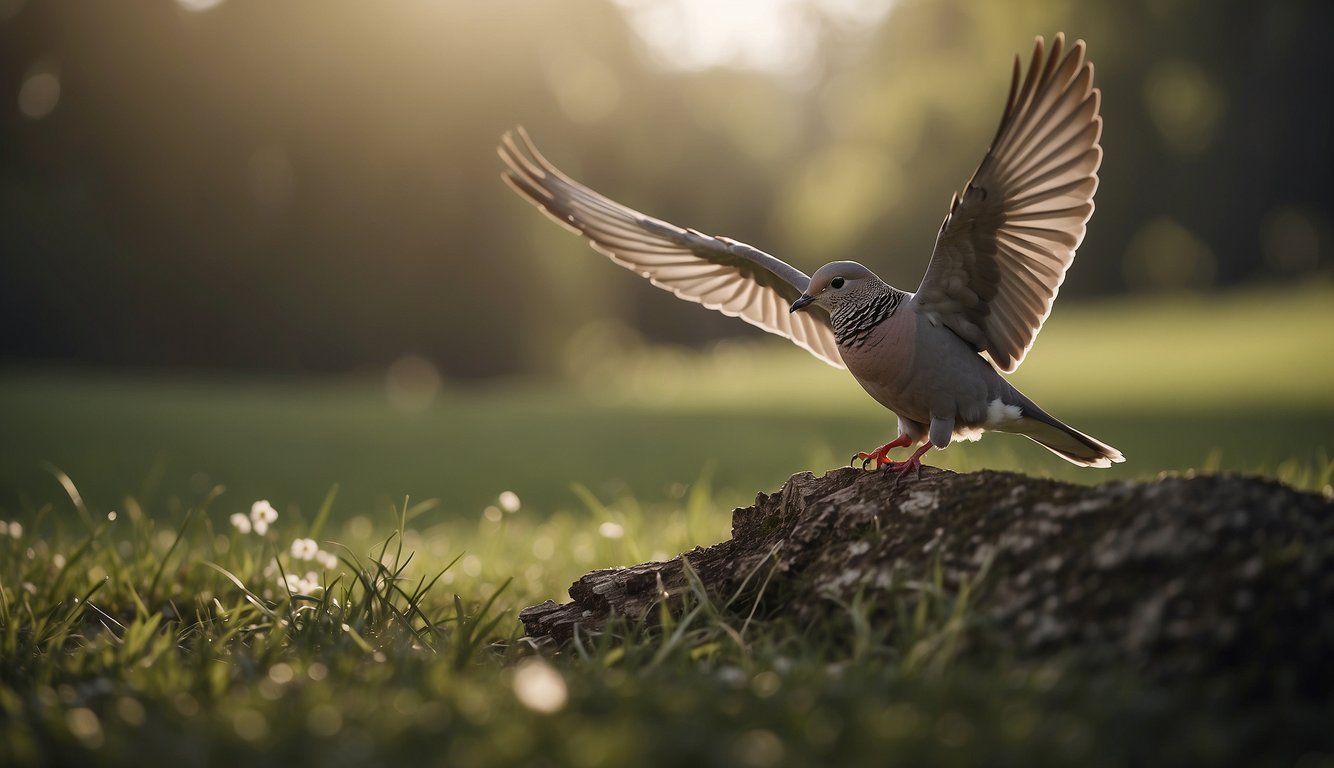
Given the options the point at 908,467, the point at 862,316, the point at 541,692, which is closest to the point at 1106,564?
the point at 908,467

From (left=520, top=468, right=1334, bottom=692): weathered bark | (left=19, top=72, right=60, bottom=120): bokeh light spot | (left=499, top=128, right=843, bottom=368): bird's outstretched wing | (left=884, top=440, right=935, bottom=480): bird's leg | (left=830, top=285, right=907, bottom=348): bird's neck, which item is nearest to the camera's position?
(left=520, top=468, right=1334, bottom=692): weathered bark

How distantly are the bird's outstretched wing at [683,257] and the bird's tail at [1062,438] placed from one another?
87 cm

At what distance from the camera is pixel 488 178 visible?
67.0ft

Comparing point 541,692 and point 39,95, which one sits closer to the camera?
point 541,692

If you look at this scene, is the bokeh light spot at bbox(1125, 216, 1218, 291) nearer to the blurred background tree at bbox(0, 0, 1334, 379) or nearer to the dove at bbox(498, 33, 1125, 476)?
the blurred background tree at bbox(0, 0, 1334, 379)

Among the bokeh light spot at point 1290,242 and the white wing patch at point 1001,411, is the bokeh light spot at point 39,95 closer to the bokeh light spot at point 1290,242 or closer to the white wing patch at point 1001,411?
the white wing patch at point 1001,411

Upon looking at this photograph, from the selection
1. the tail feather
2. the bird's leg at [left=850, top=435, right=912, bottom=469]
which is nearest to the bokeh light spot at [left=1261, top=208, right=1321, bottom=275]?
the tail feather

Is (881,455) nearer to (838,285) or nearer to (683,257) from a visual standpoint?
(838,285)

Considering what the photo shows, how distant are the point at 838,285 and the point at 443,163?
17.6 metres

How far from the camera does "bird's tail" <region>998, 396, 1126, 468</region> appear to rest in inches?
141

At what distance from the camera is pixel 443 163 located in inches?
792

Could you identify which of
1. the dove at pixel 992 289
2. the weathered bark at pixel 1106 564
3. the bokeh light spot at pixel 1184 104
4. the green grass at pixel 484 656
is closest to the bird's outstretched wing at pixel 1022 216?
the dove at pixel 992 289

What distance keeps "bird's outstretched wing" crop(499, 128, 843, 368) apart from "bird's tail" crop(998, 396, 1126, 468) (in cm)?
87

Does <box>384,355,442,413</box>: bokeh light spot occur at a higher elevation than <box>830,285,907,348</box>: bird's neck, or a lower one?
lower
